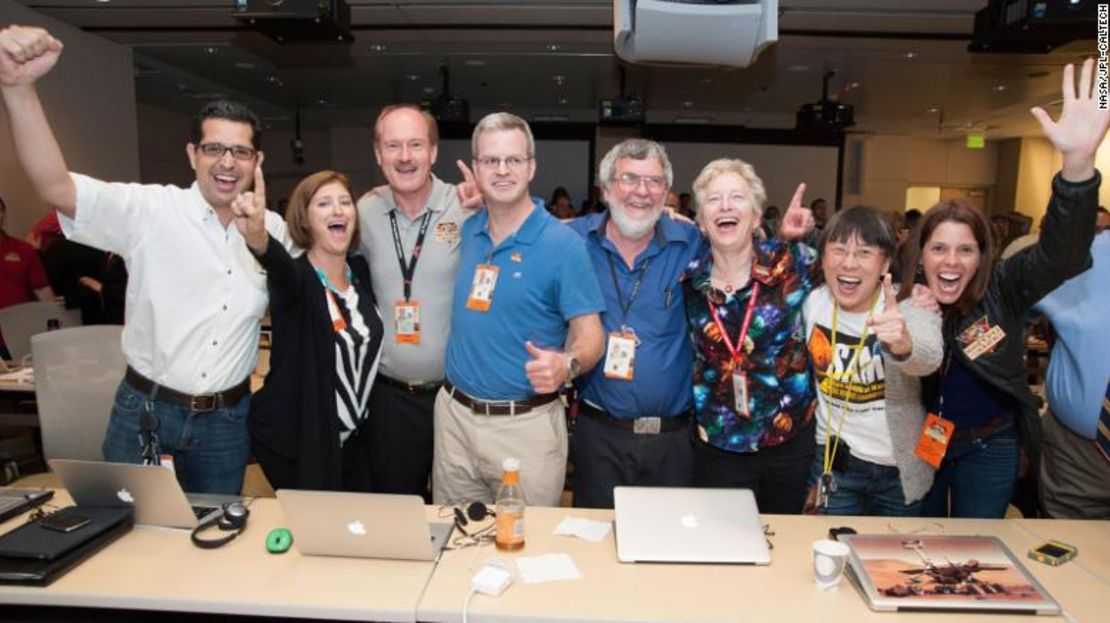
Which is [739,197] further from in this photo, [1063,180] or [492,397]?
[492,397]

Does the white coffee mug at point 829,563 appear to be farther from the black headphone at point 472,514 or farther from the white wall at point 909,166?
the white wall at point 909,166

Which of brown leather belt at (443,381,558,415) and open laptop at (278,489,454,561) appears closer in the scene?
open laptop at (278,489,454,561)

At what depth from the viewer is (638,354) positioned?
2.32 m

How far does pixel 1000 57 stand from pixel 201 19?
8.64m

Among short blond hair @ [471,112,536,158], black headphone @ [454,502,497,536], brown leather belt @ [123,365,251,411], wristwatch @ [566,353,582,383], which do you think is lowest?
black headphone @ [454,502,497,536]

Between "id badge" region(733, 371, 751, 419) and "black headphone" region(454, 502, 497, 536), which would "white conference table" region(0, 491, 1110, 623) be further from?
"id badge" region(733, 371, 751, 419)

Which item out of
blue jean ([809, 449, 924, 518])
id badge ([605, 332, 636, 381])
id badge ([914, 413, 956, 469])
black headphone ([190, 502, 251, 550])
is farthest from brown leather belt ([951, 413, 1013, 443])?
black headphone ([190, 502, 251, 550])

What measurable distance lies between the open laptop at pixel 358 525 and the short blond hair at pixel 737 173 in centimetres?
133

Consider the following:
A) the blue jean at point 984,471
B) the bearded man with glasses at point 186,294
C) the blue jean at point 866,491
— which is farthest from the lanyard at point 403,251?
the blue jean at point 984,471

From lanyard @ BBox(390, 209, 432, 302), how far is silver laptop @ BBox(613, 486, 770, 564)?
1094 mm

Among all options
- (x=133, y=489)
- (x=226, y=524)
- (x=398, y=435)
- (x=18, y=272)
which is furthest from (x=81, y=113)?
(x=226, y=524)

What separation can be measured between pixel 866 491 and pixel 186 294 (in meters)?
2.18

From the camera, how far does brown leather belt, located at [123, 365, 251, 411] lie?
7.04 feet

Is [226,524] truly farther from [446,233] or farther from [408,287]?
[446,233]
